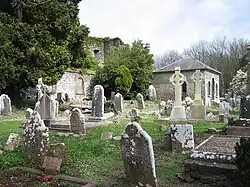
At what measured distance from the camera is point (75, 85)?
3055cm

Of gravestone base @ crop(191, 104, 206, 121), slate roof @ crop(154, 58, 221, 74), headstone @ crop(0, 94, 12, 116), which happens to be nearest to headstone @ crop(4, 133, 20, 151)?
gravestone base @ crop(191, 104, 206, 121)

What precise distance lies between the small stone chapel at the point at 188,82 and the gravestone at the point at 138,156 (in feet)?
107

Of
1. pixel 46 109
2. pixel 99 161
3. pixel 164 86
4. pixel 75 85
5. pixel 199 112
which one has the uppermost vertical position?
pixel 164 86

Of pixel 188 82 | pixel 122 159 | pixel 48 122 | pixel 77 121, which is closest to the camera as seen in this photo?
pixel 122 159

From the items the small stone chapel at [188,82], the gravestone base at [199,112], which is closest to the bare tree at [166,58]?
the small stone chapel at [188,82]

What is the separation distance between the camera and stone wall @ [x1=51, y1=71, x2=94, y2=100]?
28573 mm

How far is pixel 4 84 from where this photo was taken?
2000 cm

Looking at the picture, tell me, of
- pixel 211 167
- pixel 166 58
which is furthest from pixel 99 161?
pixel 166 58

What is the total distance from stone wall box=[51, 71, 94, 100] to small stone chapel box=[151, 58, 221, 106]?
9861 millimetres

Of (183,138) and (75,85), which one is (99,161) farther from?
(75,85)

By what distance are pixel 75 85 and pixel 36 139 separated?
79.4 ft

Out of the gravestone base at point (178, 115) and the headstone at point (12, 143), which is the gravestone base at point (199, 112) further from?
the headstone at point (12, 143)

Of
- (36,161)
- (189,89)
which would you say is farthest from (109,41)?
(36,161)

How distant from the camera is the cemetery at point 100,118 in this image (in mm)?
5621
